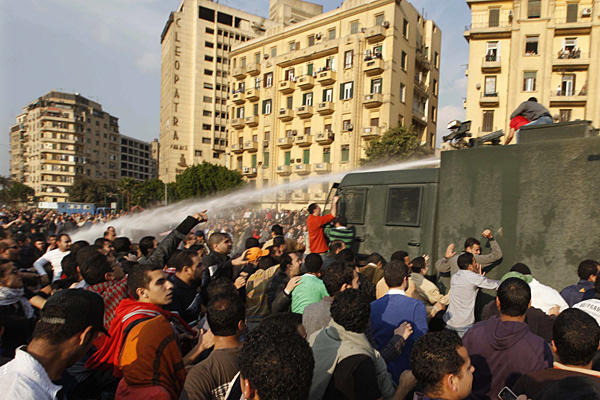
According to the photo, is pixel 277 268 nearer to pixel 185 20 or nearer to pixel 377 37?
pixel 377 37

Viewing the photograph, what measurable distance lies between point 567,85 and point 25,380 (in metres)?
37.4

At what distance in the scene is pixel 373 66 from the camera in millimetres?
36562

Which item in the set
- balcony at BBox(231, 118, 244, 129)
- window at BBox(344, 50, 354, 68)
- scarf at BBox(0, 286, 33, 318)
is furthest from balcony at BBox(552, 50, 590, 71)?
scarf at BBox(0, 286, 33, 318)

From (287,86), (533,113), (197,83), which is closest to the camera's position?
(533,113)

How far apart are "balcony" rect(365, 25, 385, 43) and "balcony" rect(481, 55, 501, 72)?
31.2ft

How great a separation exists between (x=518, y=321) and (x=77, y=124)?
106 metres

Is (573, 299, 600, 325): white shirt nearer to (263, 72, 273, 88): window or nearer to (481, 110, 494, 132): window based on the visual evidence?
(481, 110, 494, 132): window

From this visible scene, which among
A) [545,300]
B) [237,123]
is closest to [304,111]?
[237,123]

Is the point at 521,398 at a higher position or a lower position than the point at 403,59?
lower

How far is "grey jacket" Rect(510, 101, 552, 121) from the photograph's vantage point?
726 cm

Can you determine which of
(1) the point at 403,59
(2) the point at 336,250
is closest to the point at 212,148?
(1) the point at 403,59

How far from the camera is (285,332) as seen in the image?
5.85ft

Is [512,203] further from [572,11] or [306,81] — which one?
[306,81]

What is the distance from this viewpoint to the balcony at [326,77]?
39.2 meters
